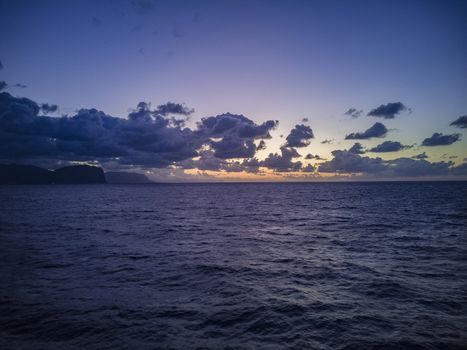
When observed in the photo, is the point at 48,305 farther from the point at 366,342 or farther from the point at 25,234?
the point at 25,234

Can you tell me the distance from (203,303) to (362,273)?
11.9 metres

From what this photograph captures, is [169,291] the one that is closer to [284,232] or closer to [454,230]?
[284,232]

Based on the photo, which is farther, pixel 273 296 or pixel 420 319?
pixel 273 296

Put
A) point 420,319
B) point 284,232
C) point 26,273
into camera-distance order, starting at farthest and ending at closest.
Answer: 1. point 284,232
2. point 26,273
3. point 420,319

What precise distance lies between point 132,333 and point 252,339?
4.78 m

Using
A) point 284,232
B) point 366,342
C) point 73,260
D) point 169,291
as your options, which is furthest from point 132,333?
point 284,232

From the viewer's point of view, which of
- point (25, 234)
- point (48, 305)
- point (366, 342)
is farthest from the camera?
point (25, 234)

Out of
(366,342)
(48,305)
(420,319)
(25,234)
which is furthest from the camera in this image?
(25,234)

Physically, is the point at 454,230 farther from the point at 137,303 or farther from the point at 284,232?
the point at 137,303

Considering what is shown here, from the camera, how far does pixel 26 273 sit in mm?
18766

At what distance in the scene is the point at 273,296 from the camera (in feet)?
50.1

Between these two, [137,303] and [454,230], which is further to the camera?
[454,230]

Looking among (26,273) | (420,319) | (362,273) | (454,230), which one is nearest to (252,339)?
(420,319)

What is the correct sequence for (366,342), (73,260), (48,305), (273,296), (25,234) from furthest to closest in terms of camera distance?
(25,234)
(73,260)
(273,296)
(48,305)
(366,342)
